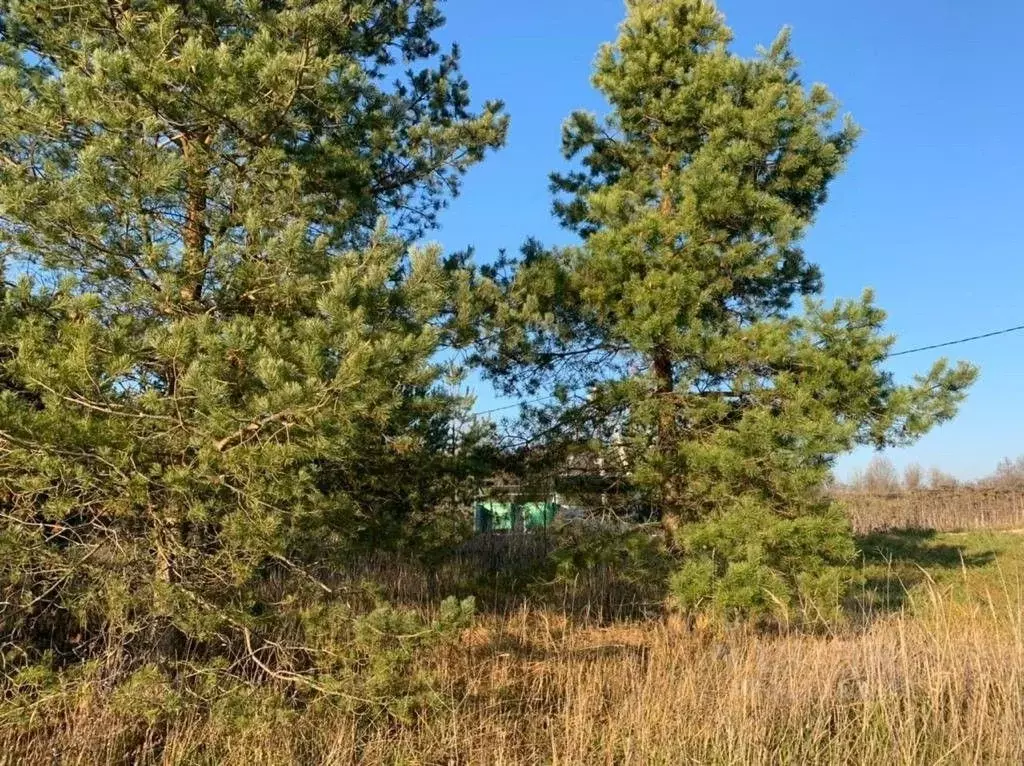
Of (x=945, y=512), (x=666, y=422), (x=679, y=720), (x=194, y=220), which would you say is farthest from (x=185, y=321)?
(x=945, y=512)

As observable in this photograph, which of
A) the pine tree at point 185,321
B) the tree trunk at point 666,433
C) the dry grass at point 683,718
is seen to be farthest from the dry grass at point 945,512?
the pine tree at point 185,321

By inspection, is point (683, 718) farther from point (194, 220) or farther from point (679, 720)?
point (194, 220)

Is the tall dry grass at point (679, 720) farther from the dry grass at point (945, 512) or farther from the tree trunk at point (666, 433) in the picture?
the dry grass at point (945, 512)

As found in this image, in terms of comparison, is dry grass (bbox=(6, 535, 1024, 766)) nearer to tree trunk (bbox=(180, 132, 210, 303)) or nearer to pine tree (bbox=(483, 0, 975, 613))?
pine tree (bbox=(483, 0, 975, 613))

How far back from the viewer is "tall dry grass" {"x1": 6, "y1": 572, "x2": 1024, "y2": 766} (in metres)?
3.65

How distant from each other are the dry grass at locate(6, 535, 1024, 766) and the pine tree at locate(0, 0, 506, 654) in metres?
0.59

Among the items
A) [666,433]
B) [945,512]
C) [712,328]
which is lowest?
[945,512]

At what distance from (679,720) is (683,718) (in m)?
0.10

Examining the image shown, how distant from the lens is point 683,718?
161 inches

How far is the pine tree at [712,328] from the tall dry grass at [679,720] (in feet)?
3.80

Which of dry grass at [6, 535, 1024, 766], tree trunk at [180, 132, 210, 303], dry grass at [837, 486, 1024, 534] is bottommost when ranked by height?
dry grass at [6, 535, 1024, 766]

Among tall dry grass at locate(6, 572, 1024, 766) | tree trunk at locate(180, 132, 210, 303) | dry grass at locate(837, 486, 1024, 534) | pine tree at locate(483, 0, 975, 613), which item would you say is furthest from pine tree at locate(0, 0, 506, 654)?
dry grass at locate(837, 486, 1024, 534)

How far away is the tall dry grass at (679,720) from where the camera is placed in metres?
3.65

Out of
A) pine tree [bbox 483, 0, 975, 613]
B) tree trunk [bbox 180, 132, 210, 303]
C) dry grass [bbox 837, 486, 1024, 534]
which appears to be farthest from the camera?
dry grass [bbox 837, 486, 1024, 534]
